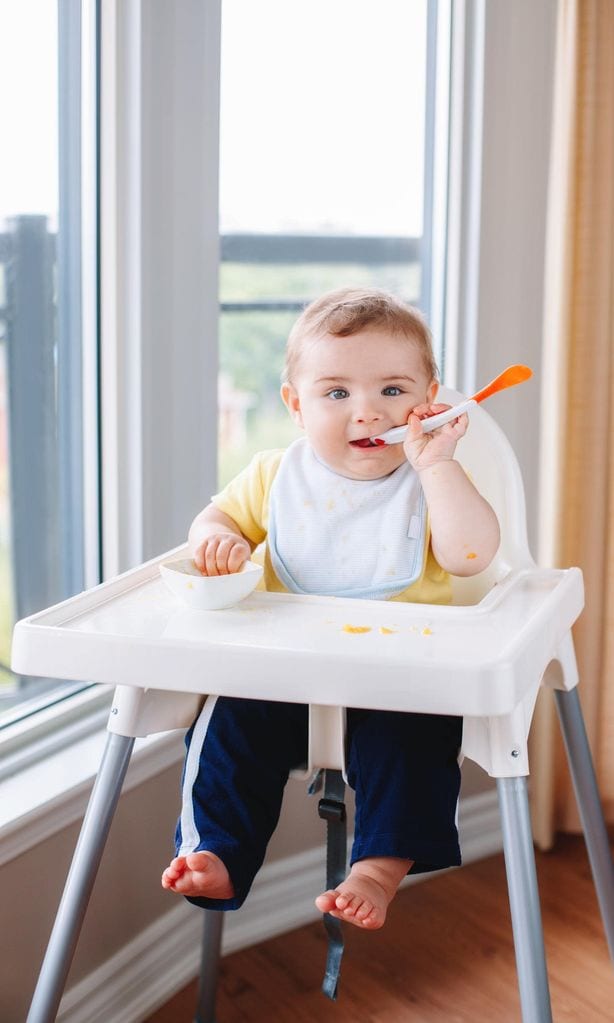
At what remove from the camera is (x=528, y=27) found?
1.75m

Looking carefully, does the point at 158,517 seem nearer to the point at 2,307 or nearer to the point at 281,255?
the point at 2,307

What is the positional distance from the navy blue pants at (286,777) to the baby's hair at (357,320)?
38cm

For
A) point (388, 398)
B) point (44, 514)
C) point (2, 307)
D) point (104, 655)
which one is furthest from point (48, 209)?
point (104, 655)

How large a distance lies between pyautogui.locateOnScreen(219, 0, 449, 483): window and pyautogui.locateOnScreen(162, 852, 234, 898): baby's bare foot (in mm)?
755

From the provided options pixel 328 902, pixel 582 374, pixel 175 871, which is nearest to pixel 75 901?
pixel 175 871

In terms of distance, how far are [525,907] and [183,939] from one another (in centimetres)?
75

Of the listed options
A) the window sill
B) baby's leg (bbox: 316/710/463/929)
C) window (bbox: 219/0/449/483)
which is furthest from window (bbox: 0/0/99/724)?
baby's leg (bbox: 316/710/463/929)

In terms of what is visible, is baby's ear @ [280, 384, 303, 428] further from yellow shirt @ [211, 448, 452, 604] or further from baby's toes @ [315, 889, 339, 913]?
baby's toes @ [315, 889, 339, 913]

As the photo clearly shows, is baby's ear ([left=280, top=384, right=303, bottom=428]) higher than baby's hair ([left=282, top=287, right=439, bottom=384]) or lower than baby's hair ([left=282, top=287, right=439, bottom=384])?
lower

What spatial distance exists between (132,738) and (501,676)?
0.40m

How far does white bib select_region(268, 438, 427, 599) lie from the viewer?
3.88ft

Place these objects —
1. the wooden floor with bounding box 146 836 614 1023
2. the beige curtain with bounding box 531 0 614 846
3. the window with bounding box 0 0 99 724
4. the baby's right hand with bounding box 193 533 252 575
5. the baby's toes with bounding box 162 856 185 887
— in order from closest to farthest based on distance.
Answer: the baby's toes with bounding box 162 856 185 887 < the baby's right hand with bounding box 193 533 252 575 < the window with bounding box 0 0 99 724 < the wooden floor with bounding box 146 836 614 1023 < the beige curtain with bounding box 531 0 614 846

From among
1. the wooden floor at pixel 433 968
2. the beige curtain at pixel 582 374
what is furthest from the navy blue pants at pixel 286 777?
the beige curtain at pixel 582 374

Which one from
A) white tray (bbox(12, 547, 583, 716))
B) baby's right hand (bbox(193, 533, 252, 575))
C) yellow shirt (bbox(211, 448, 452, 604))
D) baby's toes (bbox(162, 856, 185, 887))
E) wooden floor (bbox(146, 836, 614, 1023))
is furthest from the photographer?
wooden floor (bbox(146, 836, 614, 1023))
